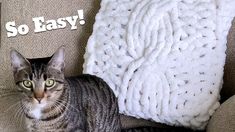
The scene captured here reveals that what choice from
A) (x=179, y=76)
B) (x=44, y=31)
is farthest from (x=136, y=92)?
(x=44, y=31)

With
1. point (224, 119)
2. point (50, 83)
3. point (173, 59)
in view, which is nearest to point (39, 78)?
point (50, 83)

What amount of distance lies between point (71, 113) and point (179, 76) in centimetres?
31

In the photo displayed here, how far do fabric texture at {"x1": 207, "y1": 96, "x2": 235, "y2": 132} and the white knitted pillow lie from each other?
73 mm

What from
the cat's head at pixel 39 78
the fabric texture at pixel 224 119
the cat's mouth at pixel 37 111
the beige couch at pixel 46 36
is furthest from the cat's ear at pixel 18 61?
the fabric texture at pixel 224 119

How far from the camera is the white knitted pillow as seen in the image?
99cm

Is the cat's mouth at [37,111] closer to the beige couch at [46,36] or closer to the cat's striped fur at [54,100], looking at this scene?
the cat's striped fur at [54,100]

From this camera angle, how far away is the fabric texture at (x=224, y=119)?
2.75ft

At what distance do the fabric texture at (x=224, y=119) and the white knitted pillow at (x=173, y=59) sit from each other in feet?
0.24

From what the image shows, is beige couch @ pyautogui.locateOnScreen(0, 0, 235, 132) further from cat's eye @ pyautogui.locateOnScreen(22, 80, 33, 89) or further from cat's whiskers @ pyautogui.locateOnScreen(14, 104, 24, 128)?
cat's eye @ pyautogui.locateOnScreen(22, 80, 33, 89)

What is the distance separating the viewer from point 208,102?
3.25 feet

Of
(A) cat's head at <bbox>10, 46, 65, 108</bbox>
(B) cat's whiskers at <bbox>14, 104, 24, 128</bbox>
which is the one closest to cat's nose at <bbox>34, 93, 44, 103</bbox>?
(A) cat's head at <bbox>10, 46, 65, 108</bbox>

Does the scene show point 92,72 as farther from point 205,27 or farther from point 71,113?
point 205,27

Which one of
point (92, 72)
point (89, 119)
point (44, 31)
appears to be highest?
point (44, 31)

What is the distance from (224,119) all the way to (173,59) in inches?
8.6
